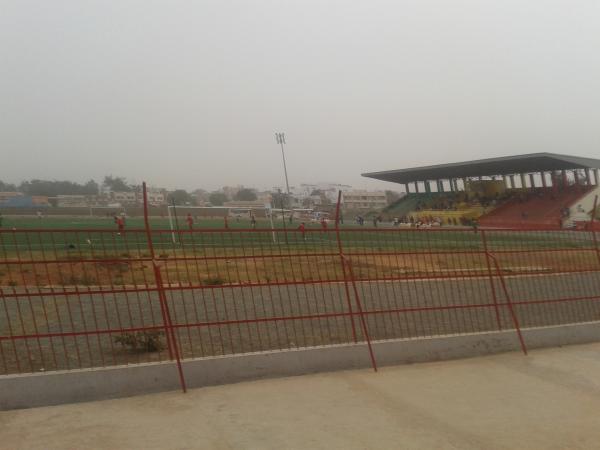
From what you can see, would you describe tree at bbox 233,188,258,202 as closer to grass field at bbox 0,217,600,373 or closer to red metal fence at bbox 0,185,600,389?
grass field at bbox 0,217,600,373

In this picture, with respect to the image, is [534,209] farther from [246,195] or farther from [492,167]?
[246,195]

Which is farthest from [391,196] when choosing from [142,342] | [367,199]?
[142,342]

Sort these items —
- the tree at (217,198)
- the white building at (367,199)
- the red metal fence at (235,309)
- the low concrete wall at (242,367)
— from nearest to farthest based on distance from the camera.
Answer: the low concrete wall at (242,367) → the red metal fence at (235,309) → the tree at (217,198) → the white building at (367,199)

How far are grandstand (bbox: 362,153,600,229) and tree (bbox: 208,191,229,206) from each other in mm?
17210

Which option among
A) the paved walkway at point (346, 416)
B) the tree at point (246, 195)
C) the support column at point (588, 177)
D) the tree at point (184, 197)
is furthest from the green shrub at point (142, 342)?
the support column at point (588, 177)

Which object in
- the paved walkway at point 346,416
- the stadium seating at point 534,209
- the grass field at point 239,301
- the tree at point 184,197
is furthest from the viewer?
the stadium seating at point 534,209

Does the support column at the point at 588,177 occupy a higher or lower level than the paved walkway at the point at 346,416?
lower

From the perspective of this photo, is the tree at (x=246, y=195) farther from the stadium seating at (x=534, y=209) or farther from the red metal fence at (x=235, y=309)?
the red metal fence at (x=235, y=309)

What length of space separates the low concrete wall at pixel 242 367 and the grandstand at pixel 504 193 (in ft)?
134

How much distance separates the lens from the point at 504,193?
194 ft

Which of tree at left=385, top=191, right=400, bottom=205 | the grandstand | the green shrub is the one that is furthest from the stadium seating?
the green shrub

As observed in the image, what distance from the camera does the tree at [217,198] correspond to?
198ft

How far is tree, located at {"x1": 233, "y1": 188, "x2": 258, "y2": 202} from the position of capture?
→ 194ft

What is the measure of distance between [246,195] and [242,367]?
54300 millimetres
